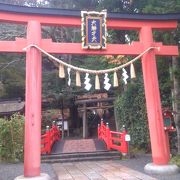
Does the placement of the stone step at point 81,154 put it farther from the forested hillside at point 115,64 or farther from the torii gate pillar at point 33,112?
the torii gate pillar at point 33,112

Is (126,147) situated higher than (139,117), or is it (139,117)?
(139,117)

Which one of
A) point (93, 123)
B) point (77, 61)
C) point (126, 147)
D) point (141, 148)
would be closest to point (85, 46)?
point (126, 147)

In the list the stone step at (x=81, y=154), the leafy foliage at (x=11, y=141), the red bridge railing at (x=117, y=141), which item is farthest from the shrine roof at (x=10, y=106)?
the red bridge railing at (x=117, y=141)

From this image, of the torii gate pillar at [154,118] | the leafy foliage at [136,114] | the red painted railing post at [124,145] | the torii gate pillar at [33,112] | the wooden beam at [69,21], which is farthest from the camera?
the leafy foliage at [136,114]

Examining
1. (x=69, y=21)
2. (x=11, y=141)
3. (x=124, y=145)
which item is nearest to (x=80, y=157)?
(x=124, y=145)

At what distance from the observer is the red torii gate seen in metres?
8.16

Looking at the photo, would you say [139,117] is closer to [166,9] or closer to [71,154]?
[71,154]

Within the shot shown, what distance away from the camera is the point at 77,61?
2456 centimetres

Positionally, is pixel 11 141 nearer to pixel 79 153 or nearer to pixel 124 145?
pixel 79 153

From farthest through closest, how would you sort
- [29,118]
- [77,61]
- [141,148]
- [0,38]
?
1. [77,61]
2. [0,38]
3. [141,148]
4. [29,118]

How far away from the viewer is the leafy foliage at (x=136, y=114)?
49.1 feet

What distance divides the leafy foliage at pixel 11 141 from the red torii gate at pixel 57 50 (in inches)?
241

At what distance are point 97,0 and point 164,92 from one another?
8.41 m

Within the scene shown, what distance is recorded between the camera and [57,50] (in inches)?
345
